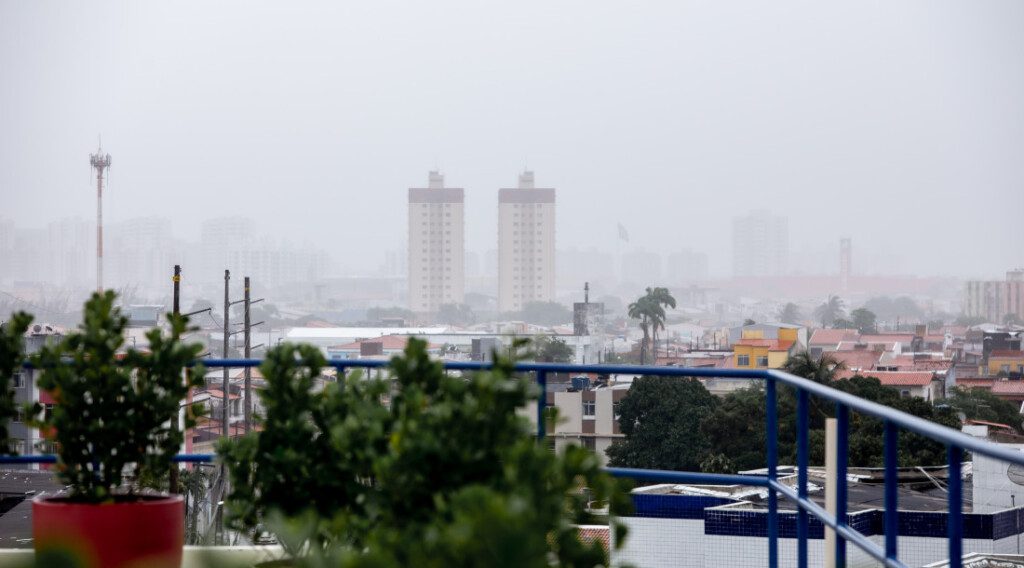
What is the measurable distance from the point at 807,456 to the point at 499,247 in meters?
170

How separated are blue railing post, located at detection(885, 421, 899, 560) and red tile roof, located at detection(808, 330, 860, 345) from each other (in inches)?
3629

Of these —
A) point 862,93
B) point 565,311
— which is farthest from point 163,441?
point 862,93

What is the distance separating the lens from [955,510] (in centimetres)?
225

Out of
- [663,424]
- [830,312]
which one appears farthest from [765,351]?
[830,312]

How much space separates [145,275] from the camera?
164m

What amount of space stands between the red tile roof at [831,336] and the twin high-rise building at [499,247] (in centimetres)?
7384

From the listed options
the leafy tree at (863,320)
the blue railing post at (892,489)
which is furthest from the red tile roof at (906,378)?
the blue railing post at (892,489)

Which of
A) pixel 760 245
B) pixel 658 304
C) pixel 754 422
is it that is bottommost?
pixel 754 422

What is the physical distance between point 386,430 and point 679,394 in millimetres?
41477

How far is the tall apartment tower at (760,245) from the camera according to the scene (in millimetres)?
175500

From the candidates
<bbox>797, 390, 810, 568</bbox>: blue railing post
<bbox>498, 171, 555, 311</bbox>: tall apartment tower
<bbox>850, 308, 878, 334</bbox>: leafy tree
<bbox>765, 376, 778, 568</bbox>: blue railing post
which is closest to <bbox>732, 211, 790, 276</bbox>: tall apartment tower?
<bbox>498, 171, 555, 311</bbox>: tall apartment tower

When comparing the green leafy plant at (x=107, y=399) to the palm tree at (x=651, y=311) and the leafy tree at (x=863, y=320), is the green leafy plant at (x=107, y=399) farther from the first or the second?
the leafy tree at (x=863, y=320)

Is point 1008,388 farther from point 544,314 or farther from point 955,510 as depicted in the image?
point 544,314

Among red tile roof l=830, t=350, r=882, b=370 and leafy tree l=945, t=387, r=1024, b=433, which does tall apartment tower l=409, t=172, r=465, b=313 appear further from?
leafy tree l=945, t=387, r=1024, b=433
